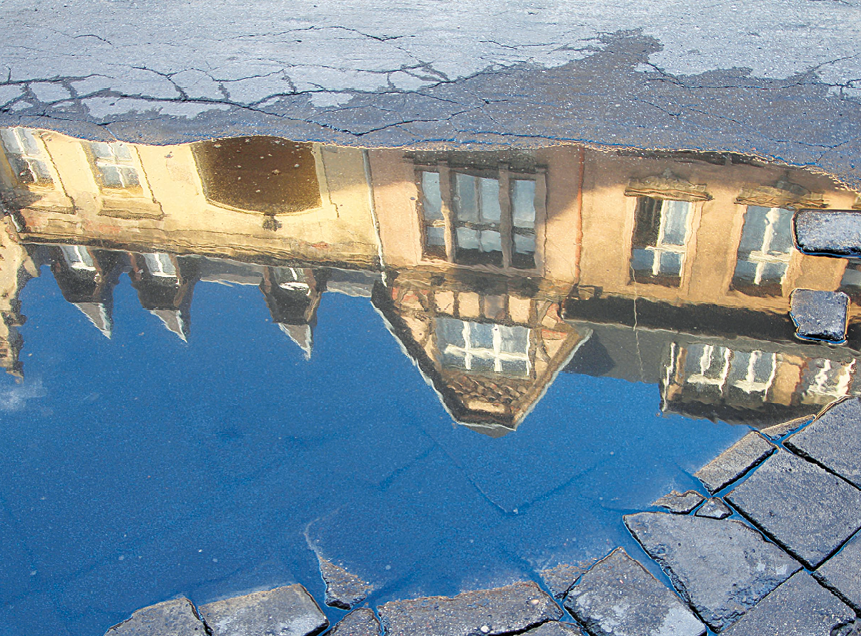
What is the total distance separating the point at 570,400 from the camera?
3.59 metres

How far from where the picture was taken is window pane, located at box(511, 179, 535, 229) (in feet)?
15.4

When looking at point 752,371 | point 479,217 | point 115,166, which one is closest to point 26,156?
point 115,166

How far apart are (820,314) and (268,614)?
11.0ft

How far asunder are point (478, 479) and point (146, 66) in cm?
544

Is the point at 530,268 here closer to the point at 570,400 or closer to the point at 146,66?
the point at 570,400

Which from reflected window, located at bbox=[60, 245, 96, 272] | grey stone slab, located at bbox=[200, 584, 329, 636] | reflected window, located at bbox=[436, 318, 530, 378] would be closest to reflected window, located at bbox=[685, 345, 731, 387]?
reflected window, located at bbox=[436, 318, 530, 378]

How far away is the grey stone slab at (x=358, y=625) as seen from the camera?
2643 mm

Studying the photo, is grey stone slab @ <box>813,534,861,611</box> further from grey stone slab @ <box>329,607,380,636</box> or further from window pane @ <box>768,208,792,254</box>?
window pane @ <box>768,208,792,254</box>

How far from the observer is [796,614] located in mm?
2611

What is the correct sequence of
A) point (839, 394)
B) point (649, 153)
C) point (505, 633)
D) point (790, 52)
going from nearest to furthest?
point (505, 633), point (839, 394), point (649, 153), point (790, 52)

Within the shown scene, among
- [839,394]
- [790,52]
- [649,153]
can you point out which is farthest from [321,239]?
[790,52]

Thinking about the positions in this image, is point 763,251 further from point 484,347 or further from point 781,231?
point 484,347

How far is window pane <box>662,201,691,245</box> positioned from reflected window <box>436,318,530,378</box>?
4.24ft

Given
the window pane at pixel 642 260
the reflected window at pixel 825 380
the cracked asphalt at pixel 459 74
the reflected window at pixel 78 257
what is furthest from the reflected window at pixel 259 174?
the reflected window at pixel 825 380
